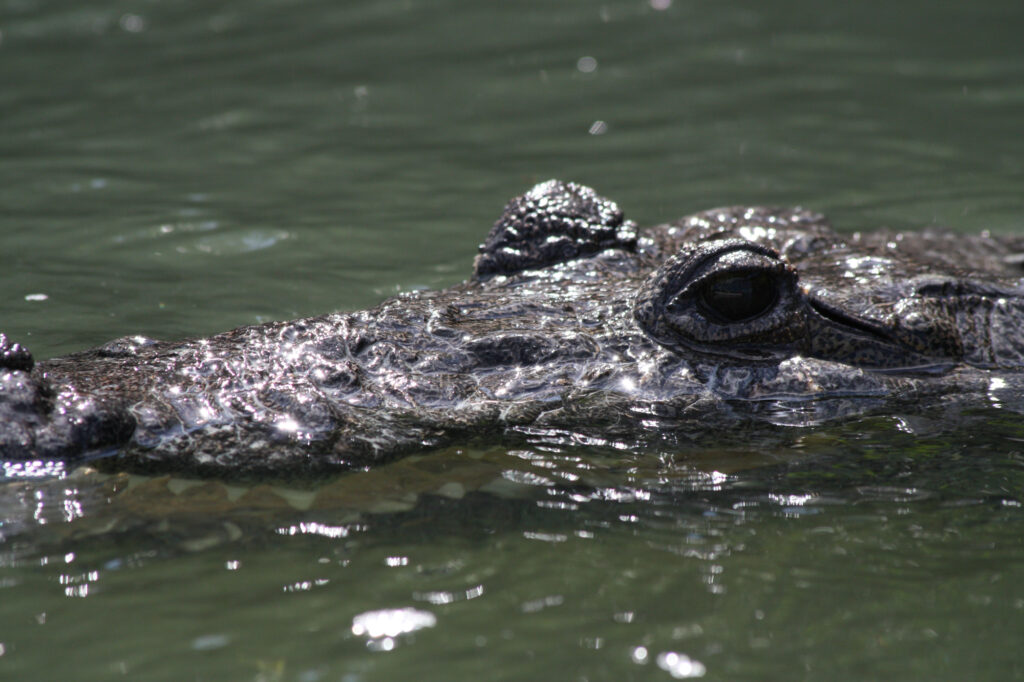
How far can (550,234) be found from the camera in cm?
564

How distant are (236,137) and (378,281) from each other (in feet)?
11.8

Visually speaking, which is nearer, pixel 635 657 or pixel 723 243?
pixel 635 657

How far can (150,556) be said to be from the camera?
338 centimetres

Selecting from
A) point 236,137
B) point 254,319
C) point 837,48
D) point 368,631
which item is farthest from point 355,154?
point 368,631

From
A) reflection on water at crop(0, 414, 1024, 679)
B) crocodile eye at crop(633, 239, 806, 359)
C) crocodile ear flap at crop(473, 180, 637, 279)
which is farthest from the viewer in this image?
crocodile ear flap at crop(473, 180, 637, 279)

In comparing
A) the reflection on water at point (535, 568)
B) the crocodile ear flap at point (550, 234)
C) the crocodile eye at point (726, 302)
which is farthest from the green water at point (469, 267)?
the crocodile ear flap at point (550, 234)

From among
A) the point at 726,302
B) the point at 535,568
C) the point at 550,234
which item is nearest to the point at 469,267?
the point at 550,234

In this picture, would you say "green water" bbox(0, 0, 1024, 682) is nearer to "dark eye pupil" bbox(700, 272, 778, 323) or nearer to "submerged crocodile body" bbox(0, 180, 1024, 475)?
"submerged crocodile body" bbox(0, 180, 1024, 475)

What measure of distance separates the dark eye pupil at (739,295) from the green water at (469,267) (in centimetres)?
61

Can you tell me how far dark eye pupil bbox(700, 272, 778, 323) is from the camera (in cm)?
450

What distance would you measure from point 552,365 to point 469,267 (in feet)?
9.82

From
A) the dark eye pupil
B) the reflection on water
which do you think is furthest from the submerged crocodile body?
the reflection on water

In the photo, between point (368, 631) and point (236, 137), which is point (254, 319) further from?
point (236, 137)

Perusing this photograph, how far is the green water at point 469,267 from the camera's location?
3.13 meters
